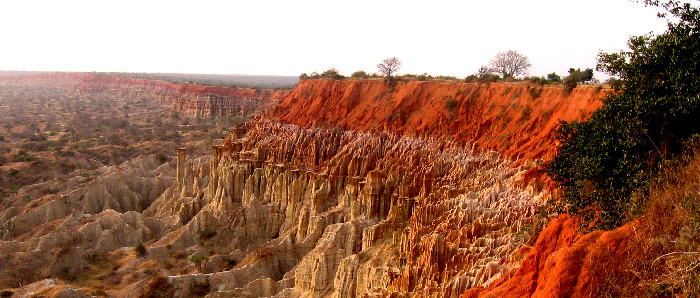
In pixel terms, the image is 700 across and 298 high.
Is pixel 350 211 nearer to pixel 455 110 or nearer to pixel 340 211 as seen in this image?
pixel 340 211

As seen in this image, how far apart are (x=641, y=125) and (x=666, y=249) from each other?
443 cm

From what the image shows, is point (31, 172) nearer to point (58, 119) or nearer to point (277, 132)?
point (277, 132)

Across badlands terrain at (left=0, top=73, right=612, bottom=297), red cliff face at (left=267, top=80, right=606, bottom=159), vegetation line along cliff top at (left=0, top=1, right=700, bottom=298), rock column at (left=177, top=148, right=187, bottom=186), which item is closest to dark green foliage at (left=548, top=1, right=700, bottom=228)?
vegetation line along cliff top at (left=0, top=1, right=700, bottom=298)

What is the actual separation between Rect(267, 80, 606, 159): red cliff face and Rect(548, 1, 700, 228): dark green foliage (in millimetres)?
5897

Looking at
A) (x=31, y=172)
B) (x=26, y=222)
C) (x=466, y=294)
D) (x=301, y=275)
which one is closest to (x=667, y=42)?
(x=466, y=294)

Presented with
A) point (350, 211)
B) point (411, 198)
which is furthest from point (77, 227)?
point (411, 198)

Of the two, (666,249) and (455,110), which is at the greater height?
(455,110)

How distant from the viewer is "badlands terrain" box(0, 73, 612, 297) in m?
13.3

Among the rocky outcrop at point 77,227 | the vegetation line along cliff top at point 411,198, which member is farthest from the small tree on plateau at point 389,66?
the rocky outcrop at point 77,227

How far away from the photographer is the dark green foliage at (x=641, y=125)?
10688 mm

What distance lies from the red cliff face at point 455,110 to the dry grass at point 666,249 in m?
9.17

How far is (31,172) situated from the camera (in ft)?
138

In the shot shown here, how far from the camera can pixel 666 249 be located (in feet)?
25.6

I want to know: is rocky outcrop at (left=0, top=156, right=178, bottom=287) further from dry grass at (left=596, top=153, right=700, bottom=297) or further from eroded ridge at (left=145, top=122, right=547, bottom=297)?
dry grass at (left=596, top=153, right=700, bottom=297)
